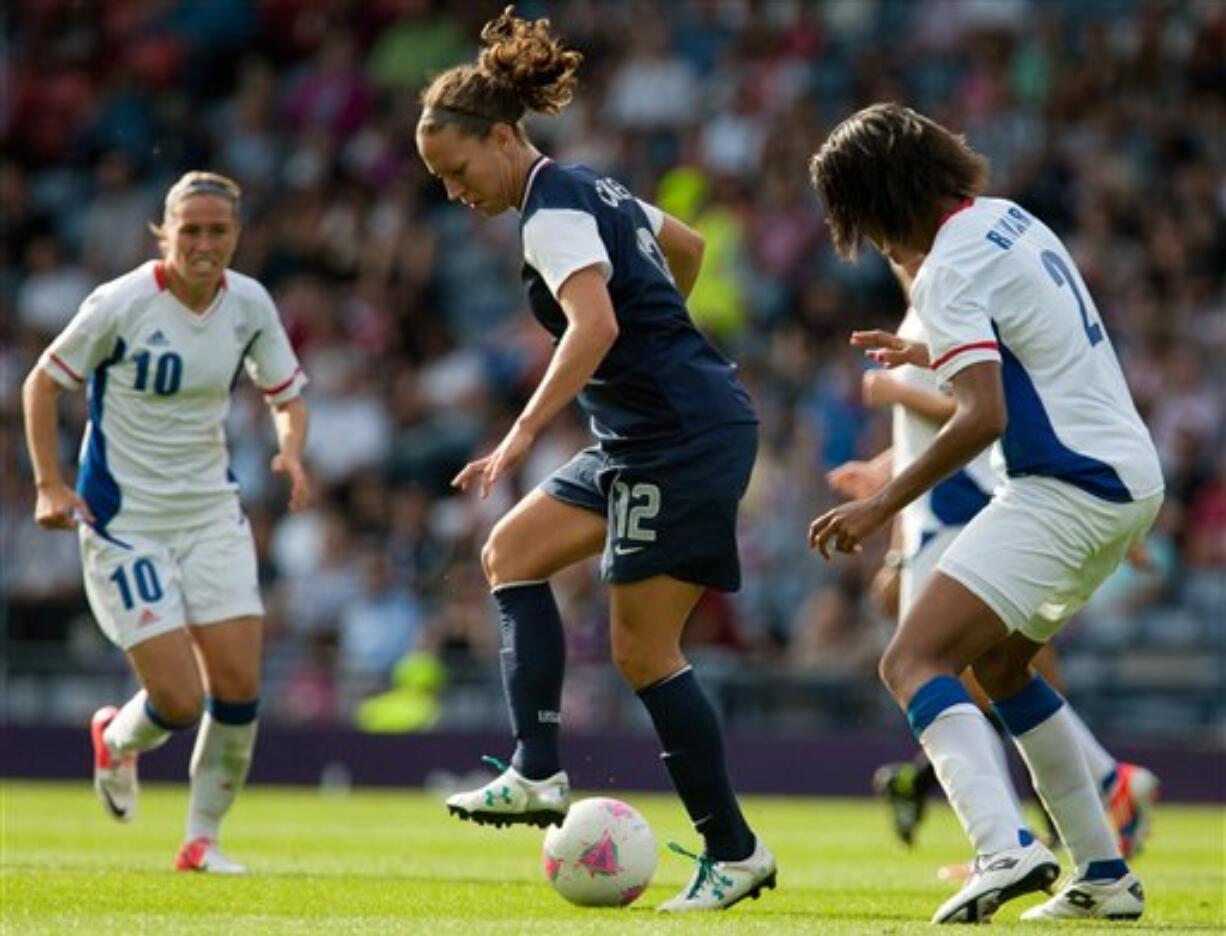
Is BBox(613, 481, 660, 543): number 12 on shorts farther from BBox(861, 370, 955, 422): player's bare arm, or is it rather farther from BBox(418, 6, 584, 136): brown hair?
BBox(861, 370, 955, 422): player's bare arm

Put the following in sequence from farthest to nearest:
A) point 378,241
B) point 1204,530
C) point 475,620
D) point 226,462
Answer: point 378,241, point 475,620, point 1204,530, point 226,462

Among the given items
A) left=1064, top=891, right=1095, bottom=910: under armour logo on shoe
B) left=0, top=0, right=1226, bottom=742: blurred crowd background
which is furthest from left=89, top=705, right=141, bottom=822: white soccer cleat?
left=0, top=0, right=1226, bottom=742: blurred crowd background

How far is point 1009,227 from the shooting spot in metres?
7.23

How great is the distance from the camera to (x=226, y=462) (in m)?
10.1

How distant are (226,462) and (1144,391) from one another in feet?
28.3

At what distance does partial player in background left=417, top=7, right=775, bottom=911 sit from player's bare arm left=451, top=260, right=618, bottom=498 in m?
0.14

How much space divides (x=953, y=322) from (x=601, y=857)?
2.07 metres

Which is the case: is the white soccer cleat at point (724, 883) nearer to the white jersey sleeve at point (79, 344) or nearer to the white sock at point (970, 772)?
the white sock at point (970, 772)

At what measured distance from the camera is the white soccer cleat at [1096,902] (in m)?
7.55

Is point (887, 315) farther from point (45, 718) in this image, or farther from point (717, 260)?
point (45, 718)

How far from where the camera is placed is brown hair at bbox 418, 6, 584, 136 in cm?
793

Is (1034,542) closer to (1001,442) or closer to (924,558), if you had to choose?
(1001,442)

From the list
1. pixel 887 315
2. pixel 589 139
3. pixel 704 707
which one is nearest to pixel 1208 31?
pixel 887 315

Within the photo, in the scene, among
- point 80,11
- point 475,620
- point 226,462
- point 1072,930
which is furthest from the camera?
point 80,11
